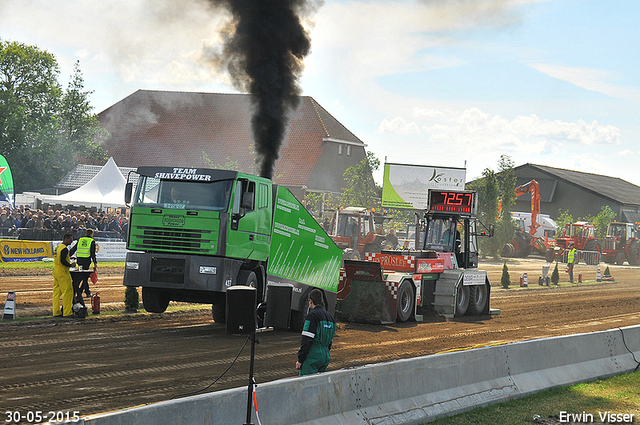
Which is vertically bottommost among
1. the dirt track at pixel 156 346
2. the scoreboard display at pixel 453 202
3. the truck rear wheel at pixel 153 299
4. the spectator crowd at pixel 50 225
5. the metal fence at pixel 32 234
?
the dirt track at pixel 156 346

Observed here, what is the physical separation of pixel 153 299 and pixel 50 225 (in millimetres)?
14080

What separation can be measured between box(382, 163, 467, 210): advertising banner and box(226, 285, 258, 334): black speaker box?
4144cm

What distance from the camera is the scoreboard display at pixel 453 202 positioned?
1867cm

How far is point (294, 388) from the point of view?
21.0 feet

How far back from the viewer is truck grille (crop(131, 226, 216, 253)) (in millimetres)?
12336

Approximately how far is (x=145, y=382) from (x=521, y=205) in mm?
69559

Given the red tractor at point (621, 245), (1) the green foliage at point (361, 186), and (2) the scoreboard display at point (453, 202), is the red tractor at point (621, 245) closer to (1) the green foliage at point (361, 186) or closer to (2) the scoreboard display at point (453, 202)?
(1) the green foliage at point (361, 186)

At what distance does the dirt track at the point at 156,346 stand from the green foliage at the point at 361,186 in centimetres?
2522

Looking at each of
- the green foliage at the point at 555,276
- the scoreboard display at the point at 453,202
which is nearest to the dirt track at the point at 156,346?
the scoreboard display at the point at 453,202

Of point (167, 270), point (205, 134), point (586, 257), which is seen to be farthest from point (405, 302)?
point (205, 134)

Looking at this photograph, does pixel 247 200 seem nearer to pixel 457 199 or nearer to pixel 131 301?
pixel 131 301

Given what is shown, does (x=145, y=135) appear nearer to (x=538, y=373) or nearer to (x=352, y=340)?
(x=352, y=340)

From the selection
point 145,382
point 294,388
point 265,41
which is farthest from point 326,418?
point 265,41

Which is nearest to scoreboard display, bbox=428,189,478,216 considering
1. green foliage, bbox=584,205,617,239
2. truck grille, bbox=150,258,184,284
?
truck grille, bbox=150,258,184,284
